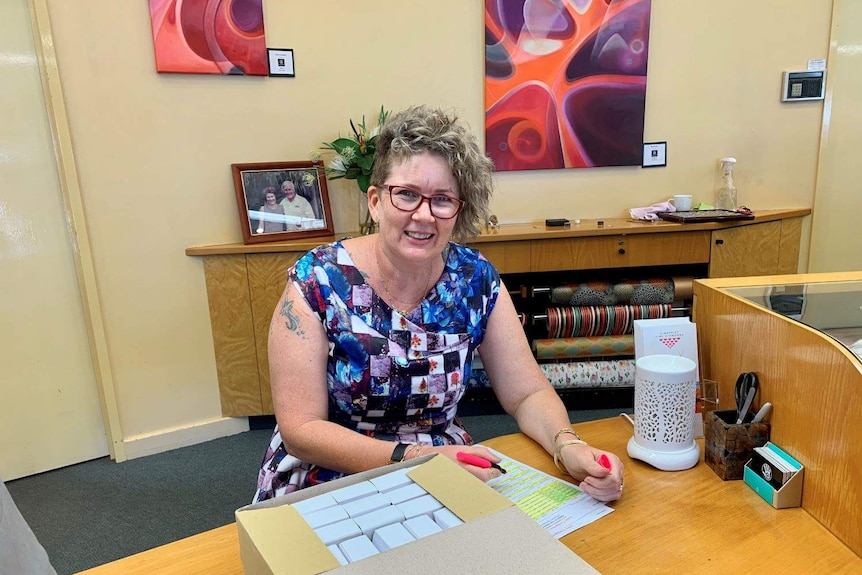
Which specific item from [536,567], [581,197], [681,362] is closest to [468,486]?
[536,567]

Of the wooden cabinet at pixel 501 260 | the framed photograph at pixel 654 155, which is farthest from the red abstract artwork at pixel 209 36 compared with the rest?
the framed photograph at pixel 654 155

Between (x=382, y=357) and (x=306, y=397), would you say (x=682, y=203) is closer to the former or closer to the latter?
(x=382, y=357)

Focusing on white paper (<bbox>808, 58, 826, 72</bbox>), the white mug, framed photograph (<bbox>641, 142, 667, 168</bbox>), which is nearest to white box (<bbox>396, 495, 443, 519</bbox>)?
the white mug

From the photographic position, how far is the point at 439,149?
1263 mm

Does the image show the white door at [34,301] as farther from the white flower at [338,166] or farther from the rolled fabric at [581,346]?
the rolled fabric at [581,346]

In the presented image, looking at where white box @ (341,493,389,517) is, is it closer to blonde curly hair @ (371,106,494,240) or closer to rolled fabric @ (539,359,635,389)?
blonde curly hair @ (371,106,494,240)

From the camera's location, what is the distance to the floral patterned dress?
4.19ft

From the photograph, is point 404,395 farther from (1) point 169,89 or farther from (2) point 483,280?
(1) point 169,89

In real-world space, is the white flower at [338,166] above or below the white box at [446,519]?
above

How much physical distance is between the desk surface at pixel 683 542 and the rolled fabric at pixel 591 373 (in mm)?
1873

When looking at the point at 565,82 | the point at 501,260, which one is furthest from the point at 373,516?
the point at 565,82

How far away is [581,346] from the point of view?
2.84 m

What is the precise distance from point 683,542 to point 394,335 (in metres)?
0.68

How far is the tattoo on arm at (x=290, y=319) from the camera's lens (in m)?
1.25
